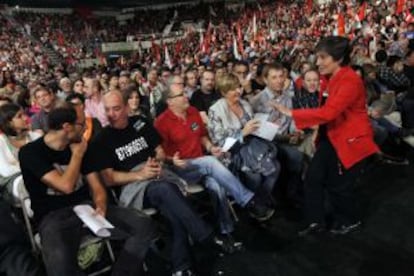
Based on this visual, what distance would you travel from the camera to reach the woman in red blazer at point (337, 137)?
3498 mm

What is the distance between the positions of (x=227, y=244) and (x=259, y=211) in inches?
20.7

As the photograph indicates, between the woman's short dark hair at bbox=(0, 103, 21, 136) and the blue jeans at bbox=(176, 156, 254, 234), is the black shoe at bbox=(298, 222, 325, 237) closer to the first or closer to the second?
the blue jeans at bbox=(176, 156, 254, 234)

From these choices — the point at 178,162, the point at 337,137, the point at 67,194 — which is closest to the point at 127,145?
the point at 178,162

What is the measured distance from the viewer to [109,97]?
11.8ft

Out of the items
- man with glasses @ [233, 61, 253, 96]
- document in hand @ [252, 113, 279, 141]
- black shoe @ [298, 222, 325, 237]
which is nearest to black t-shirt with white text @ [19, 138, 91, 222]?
document in hand @ [252, 113, 279, 141]

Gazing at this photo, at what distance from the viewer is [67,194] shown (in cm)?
318

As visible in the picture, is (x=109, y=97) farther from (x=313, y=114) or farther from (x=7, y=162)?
(x=313, y=114)

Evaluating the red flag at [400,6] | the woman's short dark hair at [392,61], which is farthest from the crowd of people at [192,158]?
the red flag at [400,6]

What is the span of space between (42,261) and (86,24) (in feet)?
92.0

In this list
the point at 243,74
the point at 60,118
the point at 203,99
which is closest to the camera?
the point at 60,118

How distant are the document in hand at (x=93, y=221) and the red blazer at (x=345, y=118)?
1569 mm

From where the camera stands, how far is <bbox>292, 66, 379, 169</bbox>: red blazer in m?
3.47

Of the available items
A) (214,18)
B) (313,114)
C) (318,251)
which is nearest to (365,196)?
(318,251)

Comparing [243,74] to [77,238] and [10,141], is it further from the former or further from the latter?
[77,238]
